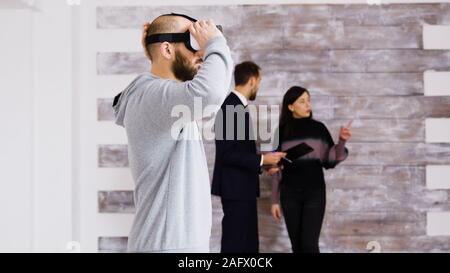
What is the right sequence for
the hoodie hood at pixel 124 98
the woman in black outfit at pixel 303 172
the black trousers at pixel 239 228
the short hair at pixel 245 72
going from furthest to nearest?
1. the short hair at pixel 245 72
2. the woman in black outfit at pixel 303 172
3. the black trousers at pixel 239 228
4. the hoodie hood at pixel 124 98

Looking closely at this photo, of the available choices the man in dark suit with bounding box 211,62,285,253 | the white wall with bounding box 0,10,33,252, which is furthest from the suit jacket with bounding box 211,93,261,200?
the white wall with bounding box 0,10,33,252

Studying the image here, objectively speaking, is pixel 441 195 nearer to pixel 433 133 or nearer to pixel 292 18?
pixel 433 133

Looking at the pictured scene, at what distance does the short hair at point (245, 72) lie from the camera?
2.73 metres

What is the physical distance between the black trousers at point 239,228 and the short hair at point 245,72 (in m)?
0.62

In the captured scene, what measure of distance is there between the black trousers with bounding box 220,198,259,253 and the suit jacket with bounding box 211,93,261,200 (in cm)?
4

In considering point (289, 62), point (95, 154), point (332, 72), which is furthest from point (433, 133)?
point (95, 154)

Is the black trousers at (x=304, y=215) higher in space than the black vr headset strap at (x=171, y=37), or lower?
lower

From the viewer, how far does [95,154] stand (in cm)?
279

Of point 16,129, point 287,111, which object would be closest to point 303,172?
point 287,111

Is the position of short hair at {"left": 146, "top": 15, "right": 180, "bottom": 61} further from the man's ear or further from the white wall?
the white wall

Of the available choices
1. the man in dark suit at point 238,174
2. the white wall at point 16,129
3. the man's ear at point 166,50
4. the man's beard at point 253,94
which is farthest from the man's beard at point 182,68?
the white wall at point 16,129

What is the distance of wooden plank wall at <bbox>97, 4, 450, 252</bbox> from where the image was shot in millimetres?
2768

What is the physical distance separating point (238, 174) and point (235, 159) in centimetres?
8

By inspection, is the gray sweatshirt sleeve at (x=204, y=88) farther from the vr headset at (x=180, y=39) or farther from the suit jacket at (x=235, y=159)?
the suit jacket at (x=235, y=159)
